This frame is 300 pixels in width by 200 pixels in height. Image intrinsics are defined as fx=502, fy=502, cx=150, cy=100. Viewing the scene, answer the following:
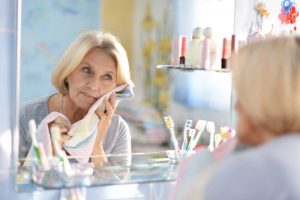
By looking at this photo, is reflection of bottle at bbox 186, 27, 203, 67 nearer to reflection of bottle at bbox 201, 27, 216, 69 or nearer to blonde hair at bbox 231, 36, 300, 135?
reflection of bottle at bbox 201, 27, 216, 69

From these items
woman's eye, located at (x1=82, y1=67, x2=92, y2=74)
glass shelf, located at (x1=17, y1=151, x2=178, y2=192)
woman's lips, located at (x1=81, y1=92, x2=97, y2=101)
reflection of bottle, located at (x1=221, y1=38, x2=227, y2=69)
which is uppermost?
reflection of bottle, located at (x1=221, y1=38, x2=227, y2=69)

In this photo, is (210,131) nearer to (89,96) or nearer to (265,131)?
(89,96)

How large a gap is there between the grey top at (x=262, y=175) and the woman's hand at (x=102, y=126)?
666 millimetres

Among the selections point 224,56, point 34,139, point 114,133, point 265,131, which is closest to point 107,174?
point 114,133

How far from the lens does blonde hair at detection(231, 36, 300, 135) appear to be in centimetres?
67

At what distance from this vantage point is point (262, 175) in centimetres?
65

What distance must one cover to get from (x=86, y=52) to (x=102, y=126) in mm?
199

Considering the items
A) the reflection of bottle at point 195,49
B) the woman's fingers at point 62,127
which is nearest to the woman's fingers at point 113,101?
the woman's fingers at point 62,127

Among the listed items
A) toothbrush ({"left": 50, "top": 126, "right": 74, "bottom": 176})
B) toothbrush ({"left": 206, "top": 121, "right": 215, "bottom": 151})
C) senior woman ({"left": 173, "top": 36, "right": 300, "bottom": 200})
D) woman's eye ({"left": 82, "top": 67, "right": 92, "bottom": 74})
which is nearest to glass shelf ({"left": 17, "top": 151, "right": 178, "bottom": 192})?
toothbrush ({"left": 50, "top": 126, "right": 74, "bottom": 176})

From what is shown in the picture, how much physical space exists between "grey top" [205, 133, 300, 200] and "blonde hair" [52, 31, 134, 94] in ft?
2.18

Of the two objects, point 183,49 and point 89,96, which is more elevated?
point 183,49

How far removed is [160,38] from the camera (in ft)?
4.39

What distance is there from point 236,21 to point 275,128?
32.9 inches

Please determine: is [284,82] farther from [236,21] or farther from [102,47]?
[236,21]
